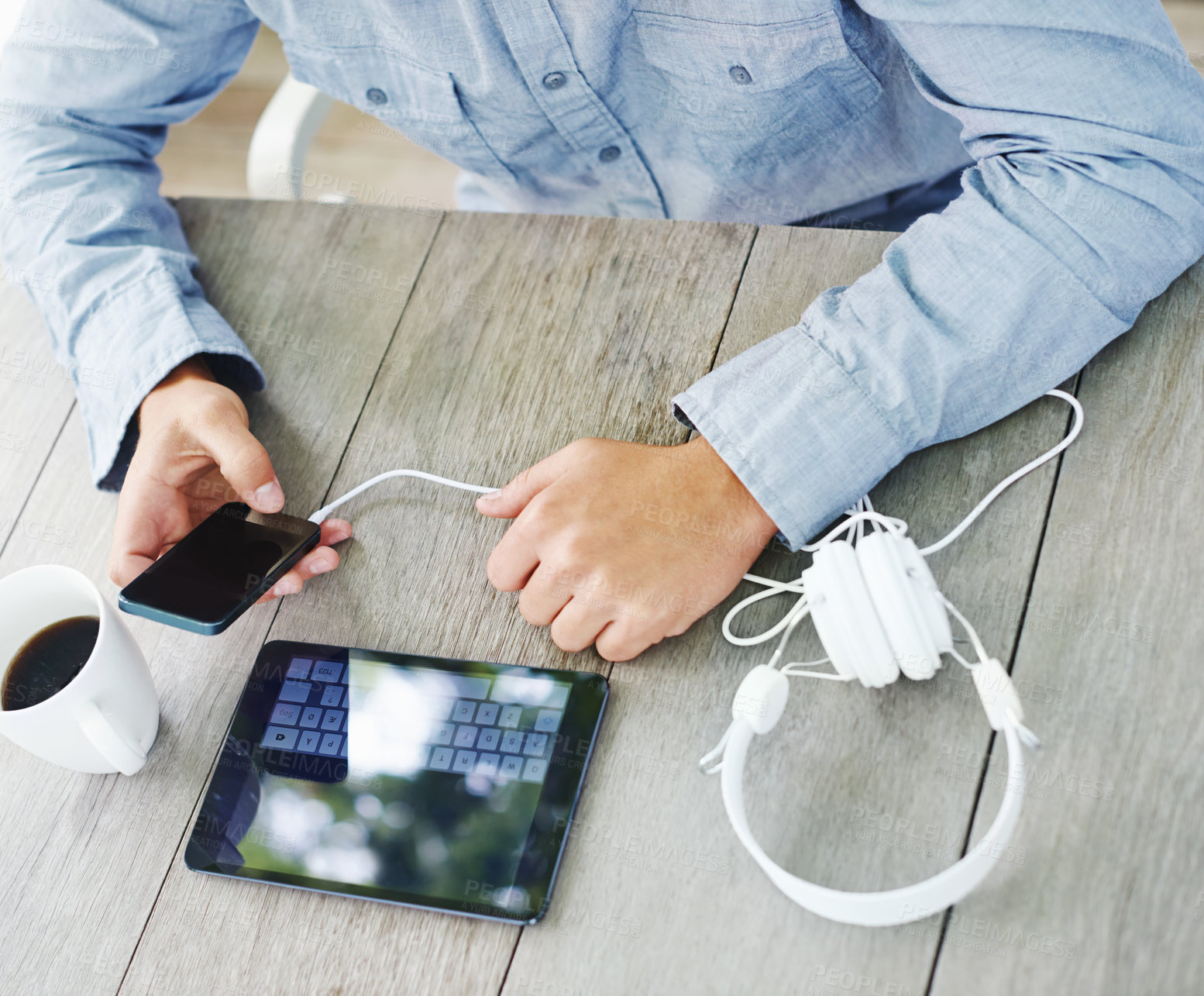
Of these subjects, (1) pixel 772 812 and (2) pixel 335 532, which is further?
(2) pixel 335 532

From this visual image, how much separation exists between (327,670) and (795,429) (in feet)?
1.13

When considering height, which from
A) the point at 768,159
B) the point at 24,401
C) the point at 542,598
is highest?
the point at 768,159

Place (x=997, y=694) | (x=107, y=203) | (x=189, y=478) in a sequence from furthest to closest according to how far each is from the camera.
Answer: (x=107, y=203) < (x=189, y=478) < (x=997, y=694)

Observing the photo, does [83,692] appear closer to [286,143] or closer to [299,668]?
[299,668]

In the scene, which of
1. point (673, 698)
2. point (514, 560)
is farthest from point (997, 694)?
point (514, 560)

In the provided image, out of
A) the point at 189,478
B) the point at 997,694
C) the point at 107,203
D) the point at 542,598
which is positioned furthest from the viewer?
the point at 107,203

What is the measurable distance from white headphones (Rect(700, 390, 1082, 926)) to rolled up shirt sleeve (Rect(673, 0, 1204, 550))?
6cm

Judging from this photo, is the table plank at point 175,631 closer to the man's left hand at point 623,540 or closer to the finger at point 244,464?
the finger at point 244,464

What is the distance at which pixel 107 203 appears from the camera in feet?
2.61

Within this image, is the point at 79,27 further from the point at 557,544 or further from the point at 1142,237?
the point at 1142,237

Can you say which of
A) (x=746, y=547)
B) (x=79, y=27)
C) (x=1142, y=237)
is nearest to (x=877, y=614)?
(x=746, y=547)

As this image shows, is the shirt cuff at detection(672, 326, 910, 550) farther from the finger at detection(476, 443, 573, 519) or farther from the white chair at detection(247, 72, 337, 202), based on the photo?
the white chair at detection(247, 72, 337, 202)

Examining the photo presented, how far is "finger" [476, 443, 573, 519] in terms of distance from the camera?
59 cm

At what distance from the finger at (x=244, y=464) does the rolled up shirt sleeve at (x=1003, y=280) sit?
313 mm
